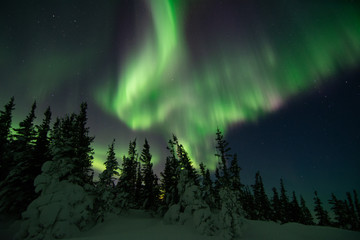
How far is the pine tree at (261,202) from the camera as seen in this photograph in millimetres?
42188

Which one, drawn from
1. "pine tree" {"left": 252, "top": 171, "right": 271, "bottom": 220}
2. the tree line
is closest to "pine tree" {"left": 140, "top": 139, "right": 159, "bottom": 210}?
the tree line

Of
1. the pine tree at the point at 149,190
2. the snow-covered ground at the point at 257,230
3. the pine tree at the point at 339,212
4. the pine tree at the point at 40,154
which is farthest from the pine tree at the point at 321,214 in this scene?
the pine tree at the point at 40,154

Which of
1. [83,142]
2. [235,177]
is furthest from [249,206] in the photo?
[83,142]

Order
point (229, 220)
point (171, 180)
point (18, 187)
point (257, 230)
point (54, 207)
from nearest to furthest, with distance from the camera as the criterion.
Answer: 1. point (54, 207)
2. point (229, 220)
3. point (18, 187)
4. point (257, 230)
5. point (171, 180)

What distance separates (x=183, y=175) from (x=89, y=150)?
15.0 meters

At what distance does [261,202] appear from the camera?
1706 inches

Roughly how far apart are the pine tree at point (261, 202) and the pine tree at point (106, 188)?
114 ft

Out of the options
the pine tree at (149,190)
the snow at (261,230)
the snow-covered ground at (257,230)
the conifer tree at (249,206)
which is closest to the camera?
the snow-covered ground at (257,230)

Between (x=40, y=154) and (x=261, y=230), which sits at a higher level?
(x=40, y=154)

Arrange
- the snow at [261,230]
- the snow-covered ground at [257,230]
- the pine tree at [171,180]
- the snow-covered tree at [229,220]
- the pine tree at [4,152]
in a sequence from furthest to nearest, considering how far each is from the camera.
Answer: the pine tree at [171,180] < the pine tree at [4,152] < the snow at [261,230] < the snow-covered ground at [257,230] < the snow-covered tree at [229,220]

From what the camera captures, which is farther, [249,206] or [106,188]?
[249,206]

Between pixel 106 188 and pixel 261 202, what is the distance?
36.9 metres

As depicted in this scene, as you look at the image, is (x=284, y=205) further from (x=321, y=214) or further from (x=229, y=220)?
(x=229, y=220)

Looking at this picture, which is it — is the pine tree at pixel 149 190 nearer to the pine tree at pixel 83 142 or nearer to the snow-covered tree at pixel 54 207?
the pine tree at pixel 83 142
